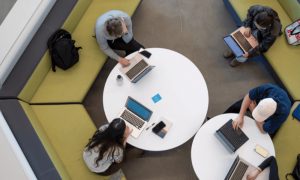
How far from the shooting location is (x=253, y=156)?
282cm

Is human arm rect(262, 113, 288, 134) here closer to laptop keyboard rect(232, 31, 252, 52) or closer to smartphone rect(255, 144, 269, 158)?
smartphone rect(255, 144, 269, 158)

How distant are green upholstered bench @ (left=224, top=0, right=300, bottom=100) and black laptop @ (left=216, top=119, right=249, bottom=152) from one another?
2.96 feet

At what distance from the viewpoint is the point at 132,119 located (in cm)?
301

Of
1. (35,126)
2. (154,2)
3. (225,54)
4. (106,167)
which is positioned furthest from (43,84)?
(225,54)

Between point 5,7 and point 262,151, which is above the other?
point 5,7

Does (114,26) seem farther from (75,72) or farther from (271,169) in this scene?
(271,169)

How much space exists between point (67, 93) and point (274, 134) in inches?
88.1

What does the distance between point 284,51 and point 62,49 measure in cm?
250

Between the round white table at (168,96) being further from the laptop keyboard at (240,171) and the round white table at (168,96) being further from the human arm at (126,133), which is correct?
the laptop keyboard at (240,171)

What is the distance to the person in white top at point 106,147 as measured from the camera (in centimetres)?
270

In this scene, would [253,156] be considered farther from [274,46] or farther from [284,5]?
[284,5]

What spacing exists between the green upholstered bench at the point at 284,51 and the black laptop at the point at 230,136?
90 centimetres

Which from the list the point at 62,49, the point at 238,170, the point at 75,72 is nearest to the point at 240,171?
the point at 238,170

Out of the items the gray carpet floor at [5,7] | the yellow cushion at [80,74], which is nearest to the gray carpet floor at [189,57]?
the yellow cushion at [80,74]
